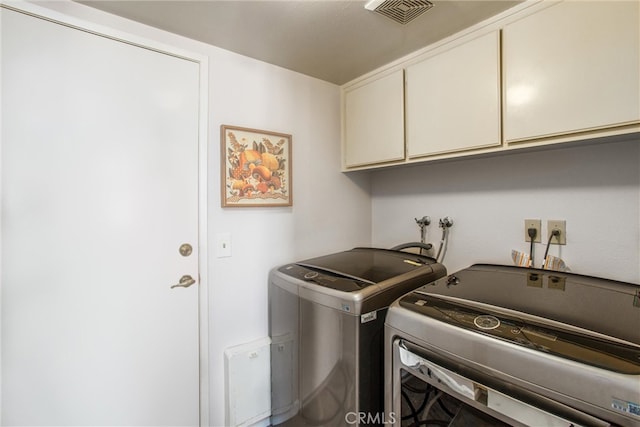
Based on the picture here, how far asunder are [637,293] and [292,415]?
1.46m

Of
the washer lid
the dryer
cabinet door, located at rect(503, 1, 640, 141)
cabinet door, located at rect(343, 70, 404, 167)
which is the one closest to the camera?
the dryer

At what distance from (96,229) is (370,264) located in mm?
1239

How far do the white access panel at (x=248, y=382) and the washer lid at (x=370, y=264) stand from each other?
53 centimetres

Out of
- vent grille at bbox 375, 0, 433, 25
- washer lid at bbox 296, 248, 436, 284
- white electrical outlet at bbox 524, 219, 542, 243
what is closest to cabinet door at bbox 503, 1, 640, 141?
vent grille at bbox 375, 0, 433, 25

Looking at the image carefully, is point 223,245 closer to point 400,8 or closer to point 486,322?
point 486,322

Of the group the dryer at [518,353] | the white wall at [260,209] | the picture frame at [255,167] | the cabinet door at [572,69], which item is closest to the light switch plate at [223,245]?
the white wall at [260,209]

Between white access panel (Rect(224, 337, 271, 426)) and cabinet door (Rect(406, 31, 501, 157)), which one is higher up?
cabinet door (Rect(406, 31, 501, 157))

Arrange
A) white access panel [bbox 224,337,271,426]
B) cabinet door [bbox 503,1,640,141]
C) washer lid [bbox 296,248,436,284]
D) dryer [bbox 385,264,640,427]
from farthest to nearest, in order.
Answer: white access panel [bbox 224,337,271,426], washer lid [bbox 296,248,436,284], cabinet door [bbox 503,1,640,141], dryer [bbox 385,264,640,427]

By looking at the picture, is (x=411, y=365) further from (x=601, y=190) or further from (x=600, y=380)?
(x=601, y=190)

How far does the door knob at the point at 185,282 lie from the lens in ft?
4.50

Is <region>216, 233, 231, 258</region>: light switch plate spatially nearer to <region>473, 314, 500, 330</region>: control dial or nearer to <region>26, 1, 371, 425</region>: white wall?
<region>26, 1, 371, 425</region>: white wall

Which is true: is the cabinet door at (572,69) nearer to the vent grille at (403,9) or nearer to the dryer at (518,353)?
the vent grille at (403,9)

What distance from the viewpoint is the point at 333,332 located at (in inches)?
45.0

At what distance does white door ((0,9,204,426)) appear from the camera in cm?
105
